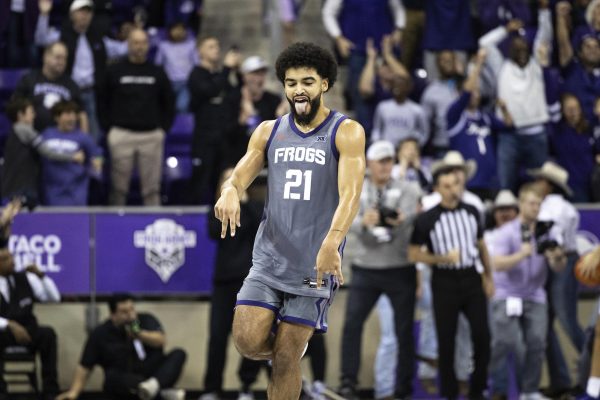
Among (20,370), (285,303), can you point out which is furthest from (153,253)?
(285,303)

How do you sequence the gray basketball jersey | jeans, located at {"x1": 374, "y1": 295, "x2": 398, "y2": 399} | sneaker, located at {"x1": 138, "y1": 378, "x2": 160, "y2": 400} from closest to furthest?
the gray basketball jersey, jeans, located at {"x1": 374, "y1": 295, "x2": 398, "y2": 399}, sneaker, located at {"x1": 138, "y1": 378, "x2": 160, "y2": 400}

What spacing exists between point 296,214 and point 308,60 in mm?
960

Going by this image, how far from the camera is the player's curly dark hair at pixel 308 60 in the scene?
7461 mm

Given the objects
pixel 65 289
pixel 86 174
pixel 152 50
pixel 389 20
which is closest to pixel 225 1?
pixel 152 50

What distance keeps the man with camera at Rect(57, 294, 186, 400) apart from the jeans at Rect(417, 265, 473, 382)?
256 centimetres

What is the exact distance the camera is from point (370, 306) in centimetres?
1188

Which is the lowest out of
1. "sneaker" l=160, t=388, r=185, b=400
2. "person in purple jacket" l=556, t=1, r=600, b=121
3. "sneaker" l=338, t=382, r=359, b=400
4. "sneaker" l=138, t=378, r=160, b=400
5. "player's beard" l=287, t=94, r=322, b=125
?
"sneaker" l=160, t=388, r=185, b=400

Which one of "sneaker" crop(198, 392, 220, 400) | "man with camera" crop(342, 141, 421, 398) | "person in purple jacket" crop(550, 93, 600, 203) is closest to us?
"man with camera" crop(342, 141, 421, 398)

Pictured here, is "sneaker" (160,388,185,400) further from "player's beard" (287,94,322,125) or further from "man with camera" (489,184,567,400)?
"player's beard" (287,94,322,125)

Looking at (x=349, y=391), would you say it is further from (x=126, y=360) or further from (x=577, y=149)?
(x=577, y=149)

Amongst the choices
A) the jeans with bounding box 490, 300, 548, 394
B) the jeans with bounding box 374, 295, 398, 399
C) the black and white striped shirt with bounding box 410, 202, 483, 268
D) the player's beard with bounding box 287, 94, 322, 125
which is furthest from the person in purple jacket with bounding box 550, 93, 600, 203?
the player's beard with bounding box 287, 94, 322, 125

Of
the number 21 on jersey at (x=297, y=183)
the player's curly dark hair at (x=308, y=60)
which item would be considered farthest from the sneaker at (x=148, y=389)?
the player's curly dark hair at (x=308, y=60)

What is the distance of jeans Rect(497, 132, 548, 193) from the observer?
14391mm

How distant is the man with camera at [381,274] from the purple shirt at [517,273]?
3.44ft
